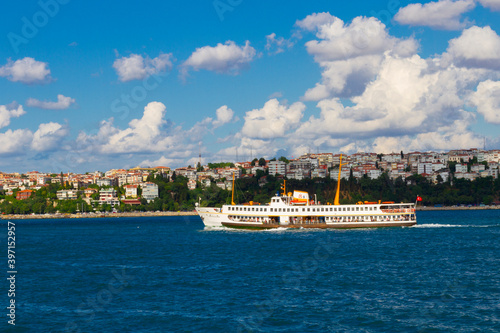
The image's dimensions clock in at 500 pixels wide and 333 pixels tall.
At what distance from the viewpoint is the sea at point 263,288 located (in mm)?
Answer: 23406

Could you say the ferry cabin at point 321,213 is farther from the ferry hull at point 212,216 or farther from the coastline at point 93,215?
the coastline at point 93,215

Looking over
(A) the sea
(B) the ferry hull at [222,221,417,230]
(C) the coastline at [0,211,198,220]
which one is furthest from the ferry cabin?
(C) the coastline at [0,211,198,220]

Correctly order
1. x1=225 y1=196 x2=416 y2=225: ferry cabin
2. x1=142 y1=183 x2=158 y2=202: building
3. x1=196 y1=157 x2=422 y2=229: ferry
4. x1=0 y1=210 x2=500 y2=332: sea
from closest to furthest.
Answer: x1=0 y1=210 x2=500 y2=332: sea → x1=196 y1=157 x2=422 y2=229: ferry → x1=225 y1=196 x2=416 y2=225: ferry cabin → x1=142 y1=183 x2=158 y2=202: building

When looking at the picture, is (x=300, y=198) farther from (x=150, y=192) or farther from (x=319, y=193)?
(x=150, y=192)

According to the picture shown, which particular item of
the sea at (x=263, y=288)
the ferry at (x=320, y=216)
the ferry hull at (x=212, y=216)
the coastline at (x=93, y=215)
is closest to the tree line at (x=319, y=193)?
the coastline at (x=93, y=215)

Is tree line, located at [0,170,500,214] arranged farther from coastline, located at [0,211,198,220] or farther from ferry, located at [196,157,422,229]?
ferry, located at [196,157,422,229]

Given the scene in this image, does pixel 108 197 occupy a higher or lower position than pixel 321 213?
higher

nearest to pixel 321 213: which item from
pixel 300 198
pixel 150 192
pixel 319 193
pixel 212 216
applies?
pixel 300 198

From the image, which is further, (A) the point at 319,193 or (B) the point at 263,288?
(A) the point at 319,193

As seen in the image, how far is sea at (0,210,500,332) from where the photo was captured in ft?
76.8

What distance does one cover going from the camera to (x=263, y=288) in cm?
3008

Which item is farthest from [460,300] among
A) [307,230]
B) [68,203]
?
[68,203]

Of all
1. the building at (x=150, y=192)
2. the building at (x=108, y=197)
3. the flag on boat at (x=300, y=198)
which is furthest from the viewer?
the building at (x=150, y=192)

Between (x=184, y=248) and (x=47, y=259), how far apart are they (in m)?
11.5
